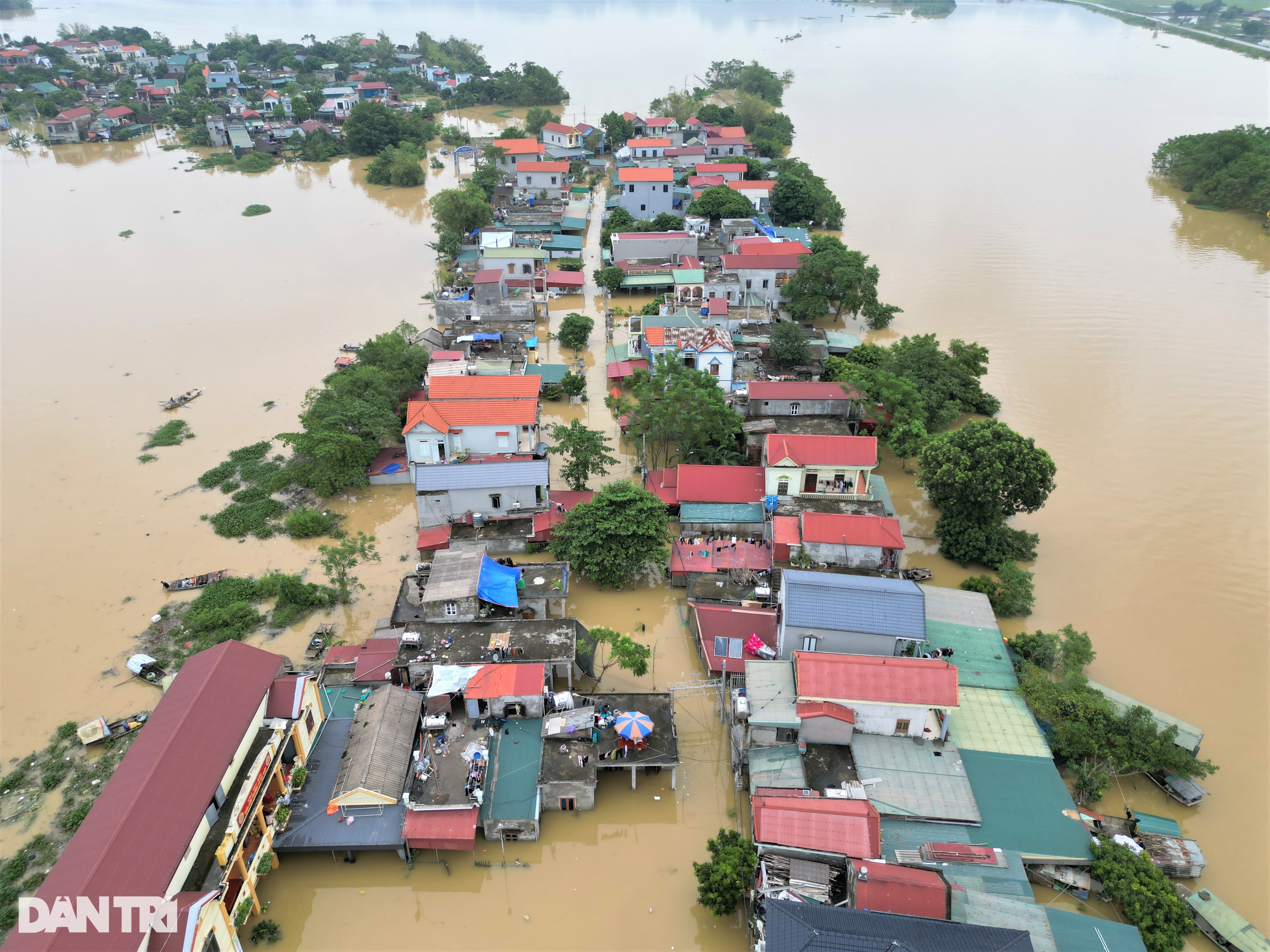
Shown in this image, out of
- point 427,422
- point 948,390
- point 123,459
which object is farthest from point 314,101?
point 948,390

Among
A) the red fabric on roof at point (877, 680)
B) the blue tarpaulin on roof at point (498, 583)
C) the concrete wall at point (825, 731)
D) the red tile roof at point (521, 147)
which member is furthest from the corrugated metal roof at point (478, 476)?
the red tile roof at point (521, 147)

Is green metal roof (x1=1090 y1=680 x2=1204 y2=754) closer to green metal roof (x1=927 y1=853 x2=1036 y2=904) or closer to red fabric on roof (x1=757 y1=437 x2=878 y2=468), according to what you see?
green metal roof (x1=927 y1=853 x2=1036 y2=904)

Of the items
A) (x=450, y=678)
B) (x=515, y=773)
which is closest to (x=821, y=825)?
(x=515, y=773)

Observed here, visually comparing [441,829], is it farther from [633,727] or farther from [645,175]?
[645,175]

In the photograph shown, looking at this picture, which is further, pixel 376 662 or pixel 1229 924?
pixel 376 662

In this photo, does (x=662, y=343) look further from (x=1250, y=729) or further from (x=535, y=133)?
(x=535, y=133)

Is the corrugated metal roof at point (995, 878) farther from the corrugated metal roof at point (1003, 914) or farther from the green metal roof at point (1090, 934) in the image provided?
the green metal roof at point (1090, 934)
